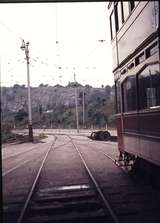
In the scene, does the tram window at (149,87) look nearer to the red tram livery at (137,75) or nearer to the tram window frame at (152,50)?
the red tram livery at (137,75)

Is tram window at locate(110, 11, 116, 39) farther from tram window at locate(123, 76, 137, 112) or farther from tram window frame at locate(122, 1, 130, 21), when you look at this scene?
tram window at locate(123, 76, 137, 112)

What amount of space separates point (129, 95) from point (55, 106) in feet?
458

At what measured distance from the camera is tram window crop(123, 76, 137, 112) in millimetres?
10781

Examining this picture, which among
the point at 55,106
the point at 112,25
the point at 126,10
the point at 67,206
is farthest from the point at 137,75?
the point at 55,106

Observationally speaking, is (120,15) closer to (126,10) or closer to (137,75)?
(126,10)

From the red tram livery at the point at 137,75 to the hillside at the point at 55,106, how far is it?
64.7 m

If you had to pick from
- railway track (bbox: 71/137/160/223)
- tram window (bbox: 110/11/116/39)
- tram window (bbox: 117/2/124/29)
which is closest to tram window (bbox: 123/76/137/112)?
tram window (bbox: 117/2/124/29)

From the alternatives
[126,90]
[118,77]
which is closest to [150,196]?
[126,90]

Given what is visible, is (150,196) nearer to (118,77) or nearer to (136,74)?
(136,74)

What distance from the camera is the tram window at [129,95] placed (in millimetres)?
10781

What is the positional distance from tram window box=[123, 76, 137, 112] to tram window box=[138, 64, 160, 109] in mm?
713

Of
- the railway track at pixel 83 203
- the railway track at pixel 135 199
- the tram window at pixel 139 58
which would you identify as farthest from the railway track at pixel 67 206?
the tram window at pixel 139 58

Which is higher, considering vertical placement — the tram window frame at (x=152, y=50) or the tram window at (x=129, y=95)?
the tram window frame at (x=152, y=50)

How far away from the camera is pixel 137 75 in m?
10.2
